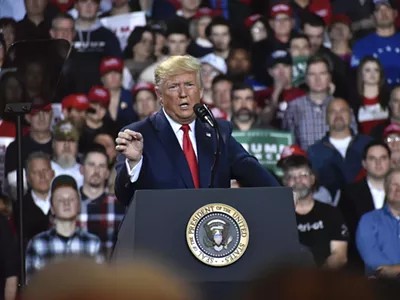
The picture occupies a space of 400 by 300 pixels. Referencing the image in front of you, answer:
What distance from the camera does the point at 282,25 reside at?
794cm

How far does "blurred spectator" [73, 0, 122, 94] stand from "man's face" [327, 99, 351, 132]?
6.14 feet

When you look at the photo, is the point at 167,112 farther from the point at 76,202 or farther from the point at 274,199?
the point at 76,202

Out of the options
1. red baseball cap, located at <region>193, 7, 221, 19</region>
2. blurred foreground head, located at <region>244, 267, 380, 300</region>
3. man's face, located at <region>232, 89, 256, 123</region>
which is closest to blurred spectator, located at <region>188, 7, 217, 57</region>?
red baseball cap, located at <region>193, 7, 221, 19</region>

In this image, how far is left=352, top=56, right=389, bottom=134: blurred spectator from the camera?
756cm

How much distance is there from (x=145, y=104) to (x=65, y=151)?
754mm

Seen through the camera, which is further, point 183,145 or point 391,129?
point 391,129

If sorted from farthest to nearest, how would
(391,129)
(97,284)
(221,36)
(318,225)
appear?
(221,36) → (391,129) → (318,225) → (97,284)

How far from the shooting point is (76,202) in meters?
6.69

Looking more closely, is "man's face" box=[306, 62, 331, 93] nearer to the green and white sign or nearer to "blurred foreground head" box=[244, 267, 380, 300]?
the green and white sign

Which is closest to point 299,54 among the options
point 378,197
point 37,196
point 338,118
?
point 338,118

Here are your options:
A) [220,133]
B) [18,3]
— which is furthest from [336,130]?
[220,133]

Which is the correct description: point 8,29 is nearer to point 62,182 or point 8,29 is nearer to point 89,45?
point 89,45

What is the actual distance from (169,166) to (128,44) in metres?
4.51

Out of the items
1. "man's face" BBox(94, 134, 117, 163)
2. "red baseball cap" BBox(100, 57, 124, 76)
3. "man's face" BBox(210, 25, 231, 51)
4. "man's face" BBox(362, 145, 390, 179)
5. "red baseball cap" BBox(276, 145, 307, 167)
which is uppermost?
"man's face" BBox(210, 25, 231, 51)
